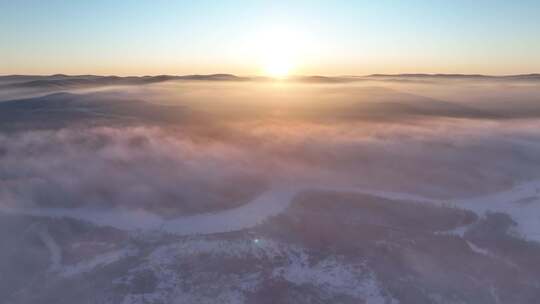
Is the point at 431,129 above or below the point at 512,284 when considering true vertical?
above

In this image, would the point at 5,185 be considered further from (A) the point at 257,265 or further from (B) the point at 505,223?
(B) the point at 505,223

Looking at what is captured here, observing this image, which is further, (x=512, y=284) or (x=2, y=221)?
(x=2, y=221)

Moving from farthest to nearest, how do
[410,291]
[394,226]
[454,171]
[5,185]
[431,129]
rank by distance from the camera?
1. [431,129]
2. [454,171]
3. [5,185]
4. [394,226]
5. [410,291]

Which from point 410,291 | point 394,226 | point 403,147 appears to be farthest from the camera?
point 403,147

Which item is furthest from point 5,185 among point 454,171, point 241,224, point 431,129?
point 431,129

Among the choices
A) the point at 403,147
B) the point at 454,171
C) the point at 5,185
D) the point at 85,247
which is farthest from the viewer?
the point at 403,147

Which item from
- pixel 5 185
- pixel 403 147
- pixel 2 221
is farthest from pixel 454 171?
pixel 5 185

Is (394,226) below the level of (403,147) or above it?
below

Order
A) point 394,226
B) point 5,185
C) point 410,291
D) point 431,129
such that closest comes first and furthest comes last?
point 410,291, point 394,226, point 5,185, point 431,129

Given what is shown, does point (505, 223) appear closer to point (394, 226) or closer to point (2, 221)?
point (394, 226)
